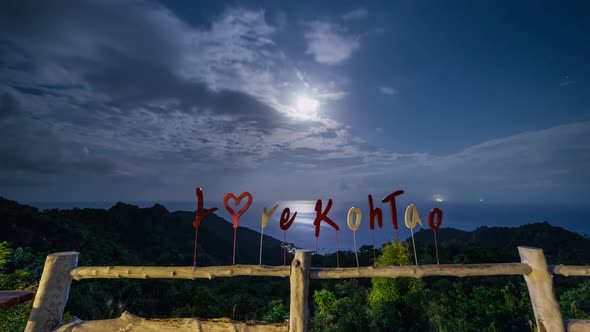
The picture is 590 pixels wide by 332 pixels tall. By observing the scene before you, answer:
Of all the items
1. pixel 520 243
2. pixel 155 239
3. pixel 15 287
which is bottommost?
pixel 520 243

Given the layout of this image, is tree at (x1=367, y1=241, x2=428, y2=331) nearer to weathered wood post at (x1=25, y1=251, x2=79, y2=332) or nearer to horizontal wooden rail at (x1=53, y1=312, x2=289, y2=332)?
horizontal wooden rail at (x1=53, y1=312, x2=289, y2=332)

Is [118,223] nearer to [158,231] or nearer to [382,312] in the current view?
[158,231]

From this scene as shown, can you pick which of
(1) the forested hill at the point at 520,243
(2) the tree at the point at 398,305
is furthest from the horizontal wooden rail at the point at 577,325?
(1) the forested hill at the point at 520,243

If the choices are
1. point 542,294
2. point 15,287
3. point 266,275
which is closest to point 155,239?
point 15,287

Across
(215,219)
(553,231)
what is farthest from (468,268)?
(215,219)

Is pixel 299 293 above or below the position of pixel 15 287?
above

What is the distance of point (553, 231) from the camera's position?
26812 millimetres

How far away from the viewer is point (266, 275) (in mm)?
3008

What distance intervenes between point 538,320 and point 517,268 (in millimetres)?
629

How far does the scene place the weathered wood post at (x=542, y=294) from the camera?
9.88 feet

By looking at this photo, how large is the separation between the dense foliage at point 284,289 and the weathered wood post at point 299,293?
3.80 metres

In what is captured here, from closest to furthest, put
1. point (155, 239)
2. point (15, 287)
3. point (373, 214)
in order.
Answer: point (373, 214)
point (15, 287)
point (155, 239)

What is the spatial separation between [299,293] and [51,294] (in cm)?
310

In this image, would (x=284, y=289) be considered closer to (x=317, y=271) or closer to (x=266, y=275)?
(x=317, y=271)
